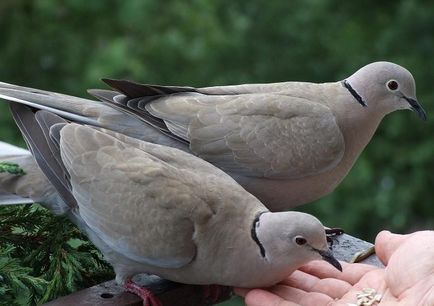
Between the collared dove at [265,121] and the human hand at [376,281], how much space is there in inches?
15.3

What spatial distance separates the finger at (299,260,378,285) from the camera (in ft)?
9.43

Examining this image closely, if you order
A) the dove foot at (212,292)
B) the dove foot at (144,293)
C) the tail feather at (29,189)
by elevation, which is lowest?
the dove foot at (212,292)

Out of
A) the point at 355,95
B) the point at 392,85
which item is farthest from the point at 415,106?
the point at 355,95

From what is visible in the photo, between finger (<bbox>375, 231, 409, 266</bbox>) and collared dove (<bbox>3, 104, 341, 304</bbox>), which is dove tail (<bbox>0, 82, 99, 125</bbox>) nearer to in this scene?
collared dove (<bbox>3, 104, 341, 304</bbox>)

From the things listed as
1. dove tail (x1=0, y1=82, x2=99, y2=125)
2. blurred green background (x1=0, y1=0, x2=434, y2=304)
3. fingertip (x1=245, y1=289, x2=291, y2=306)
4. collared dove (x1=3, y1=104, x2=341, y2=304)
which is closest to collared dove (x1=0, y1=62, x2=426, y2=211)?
dove tail (x1=0, y1=82, x2=99, y2=125)

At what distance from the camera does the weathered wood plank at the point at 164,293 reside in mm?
2605

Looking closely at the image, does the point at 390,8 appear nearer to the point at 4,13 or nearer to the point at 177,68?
the point at 177,68

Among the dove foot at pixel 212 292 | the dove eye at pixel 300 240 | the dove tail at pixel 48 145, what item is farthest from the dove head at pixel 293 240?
the dove tail at pixel 48 145

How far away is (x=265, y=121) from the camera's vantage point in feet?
10.5

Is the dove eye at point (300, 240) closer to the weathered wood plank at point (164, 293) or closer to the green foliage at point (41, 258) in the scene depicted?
the weathered wood plank at point (164, 293)

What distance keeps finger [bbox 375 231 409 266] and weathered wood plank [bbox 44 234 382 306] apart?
0.22ft

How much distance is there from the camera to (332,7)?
5.81 m

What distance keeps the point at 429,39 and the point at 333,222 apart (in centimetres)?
133

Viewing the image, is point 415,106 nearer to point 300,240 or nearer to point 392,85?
point 392,85
